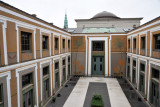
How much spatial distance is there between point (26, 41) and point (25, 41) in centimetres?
14

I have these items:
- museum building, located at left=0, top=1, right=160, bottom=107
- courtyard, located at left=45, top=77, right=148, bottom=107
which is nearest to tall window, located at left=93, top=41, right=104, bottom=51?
museum building, located at left=0, top=1, right=160, bottom=107

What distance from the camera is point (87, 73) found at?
23.6 metres

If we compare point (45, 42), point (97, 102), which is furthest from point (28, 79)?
point (97, 102)

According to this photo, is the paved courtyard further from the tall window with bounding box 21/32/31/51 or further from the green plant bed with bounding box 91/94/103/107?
the tall window with bounding box 21/32/31/51

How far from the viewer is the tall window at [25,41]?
8.98 meters

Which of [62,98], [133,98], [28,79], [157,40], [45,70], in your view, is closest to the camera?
[28,79]

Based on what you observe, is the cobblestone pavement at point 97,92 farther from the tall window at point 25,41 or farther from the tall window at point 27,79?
the tall window at point 25,41

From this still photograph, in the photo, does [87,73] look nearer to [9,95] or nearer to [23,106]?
[23,106]

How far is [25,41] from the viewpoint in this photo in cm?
930

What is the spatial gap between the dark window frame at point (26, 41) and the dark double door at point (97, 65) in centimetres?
1552

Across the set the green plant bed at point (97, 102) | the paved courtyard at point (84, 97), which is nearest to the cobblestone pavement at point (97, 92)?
the paved courtyard at point (84, 97)

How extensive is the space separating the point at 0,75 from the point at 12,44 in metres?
2.02

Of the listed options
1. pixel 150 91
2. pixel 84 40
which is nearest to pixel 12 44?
pixel 150 91

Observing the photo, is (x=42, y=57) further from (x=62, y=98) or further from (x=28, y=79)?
(x=62, y=98)
